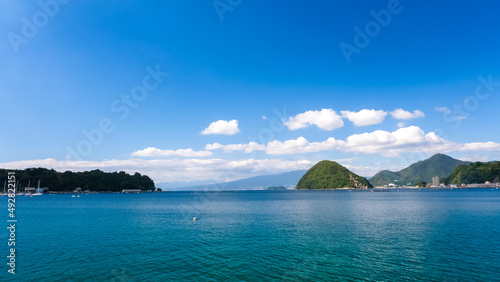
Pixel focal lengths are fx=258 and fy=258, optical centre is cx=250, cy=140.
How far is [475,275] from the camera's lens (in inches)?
1130

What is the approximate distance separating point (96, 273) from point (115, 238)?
22.4 m

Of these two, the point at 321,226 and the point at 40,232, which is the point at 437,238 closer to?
the point at 321,226

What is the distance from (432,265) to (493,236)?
27.5 m

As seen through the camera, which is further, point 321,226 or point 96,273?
point 321,226

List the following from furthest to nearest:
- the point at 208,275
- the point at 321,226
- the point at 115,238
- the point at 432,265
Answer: the point at 321,226
the point at 115,238
the point at 432,265
the point at 208,275

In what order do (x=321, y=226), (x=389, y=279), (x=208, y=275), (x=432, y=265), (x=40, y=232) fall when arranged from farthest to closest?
(x=321, y=226) → (x=40, y=232) → (x=432, y=265) → (x=208, y=275) → (x=389, y=279)

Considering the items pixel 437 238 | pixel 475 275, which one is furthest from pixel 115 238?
pixel 437 238

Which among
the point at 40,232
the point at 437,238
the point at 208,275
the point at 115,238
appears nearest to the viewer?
→ the point at 208,275

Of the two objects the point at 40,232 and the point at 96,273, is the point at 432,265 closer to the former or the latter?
the point at 96,273

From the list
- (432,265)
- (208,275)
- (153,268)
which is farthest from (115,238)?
(432,265)

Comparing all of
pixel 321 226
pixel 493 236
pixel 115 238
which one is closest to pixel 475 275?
pixel 493 236

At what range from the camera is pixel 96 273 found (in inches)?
1207

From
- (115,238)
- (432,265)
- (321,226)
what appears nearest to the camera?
(432,265)

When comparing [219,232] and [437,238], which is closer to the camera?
[437,238]
